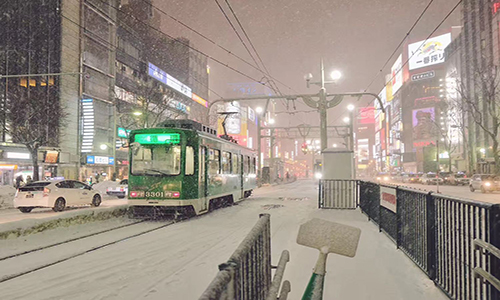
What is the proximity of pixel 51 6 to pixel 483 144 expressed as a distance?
193 ft

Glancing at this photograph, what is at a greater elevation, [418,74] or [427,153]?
[418,74]

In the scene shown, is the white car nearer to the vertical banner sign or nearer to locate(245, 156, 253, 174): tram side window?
locate(245, 156, 253, 174): tram side window

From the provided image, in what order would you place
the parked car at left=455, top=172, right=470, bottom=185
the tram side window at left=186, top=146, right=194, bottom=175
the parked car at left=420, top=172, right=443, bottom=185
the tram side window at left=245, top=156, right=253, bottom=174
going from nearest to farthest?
the tram side window at left=186, top=146, right=194, bottom=175 → the tram side window at left=245, top=156, right=253, bottom=174 → the parked car at left=455, top=172, right=470, bottom=185 → the parked car at left=420, top=172, right=443, bottom=185

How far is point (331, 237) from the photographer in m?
2.96

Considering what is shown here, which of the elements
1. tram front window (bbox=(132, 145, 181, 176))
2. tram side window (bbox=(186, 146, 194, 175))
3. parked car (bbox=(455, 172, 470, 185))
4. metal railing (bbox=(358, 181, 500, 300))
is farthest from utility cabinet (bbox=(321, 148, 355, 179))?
parked car (bbox=(455, 172, 470, 185))

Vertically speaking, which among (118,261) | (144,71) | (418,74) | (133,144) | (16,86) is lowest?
(118,261)

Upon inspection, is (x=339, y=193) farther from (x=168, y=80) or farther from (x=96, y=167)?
(x=168, y=80)

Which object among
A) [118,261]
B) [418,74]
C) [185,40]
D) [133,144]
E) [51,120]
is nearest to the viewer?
[118,261]

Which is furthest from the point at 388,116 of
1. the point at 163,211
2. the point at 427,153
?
the point at 163,211

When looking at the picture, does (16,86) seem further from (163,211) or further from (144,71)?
(163,211)

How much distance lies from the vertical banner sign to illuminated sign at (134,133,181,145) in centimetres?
678

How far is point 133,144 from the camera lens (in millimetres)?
12156

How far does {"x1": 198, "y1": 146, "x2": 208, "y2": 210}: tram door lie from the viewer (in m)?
12.6

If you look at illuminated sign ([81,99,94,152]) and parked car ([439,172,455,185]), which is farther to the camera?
parked car ([439,172,455,185])
